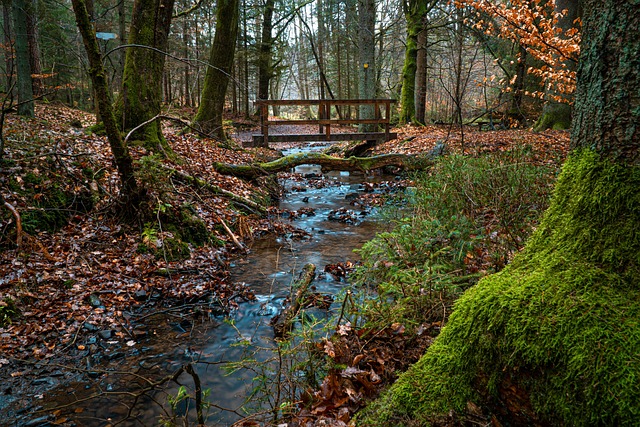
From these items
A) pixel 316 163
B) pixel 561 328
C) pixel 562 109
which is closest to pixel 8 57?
pixel 316 163

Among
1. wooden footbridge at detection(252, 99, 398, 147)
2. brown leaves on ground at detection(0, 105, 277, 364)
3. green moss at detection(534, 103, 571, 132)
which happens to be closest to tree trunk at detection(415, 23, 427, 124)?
wooden footbridge at detection(252, 99, 398, 147)

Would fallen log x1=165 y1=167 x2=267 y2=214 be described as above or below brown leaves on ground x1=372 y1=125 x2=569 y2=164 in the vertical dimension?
below

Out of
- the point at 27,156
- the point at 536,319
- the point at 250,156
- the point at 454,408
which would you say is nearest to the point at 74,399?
the point at 454,408

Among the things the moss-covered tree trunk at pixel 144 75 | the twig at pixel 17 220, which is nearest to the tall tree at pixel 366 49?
the moss-covered tree trunk at pixel 144 75

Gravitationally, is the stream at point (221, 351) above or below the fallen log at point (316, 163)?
below

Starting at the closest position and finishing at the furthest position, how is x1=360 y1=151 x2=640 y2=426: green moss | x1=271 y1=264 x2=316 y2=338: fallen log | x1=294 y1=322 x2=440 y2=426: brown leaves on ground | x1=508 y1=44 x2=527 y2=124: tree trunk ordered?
x1=360 y1=151 x2=640 y2=426: green moss, x1=294 y1=322 x2=440 y2=426: brown leaves on ground, x1=271 y1=264 x2=316 y2=338: fallen log, x1=508 y1=44 x2=527 y2=124: tree trunk

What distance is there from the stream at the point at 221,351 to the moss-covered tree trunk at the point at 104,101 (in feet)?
6.66

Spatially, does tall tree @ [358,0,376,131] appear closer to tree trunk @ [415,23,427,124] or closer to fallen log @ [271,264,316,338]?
tree trunk @ [415,23,427,124]

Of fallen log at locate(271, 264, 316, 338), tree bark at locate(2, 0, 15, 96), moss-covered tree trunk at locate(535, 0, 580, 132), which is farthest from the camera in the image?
moss-covered tree trunk at locate(535, 0, 580, 132)

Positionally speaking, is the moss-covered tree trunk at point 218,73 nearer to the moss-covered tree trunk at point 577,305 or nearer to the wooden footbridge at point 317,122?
the wooden footbridge at point 317,122

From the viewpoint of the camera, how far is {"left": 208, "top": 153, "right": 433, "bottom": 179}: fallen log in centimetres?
990

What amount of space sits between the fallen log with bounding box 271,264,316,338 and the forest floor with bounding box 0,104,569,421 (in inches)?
28.2

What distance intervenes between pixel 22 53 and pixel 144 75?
4.10 metres

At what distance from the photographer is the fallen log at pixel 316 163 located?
990 cm
